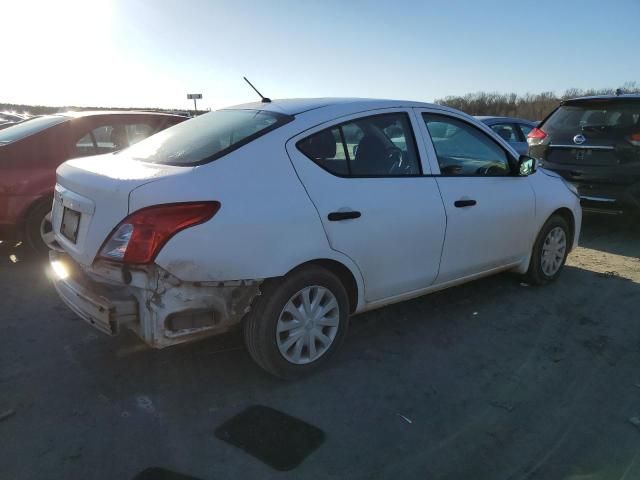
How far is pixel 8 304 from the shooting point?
4219 millimetres

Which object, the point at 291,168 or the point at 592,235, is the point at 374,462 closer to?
the point at 291,168

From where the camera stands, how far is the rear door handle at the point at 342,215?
3025mm

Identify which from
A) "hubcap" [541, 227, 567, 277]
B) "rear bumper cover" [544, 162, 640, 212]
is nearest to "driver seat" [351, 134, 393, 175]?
"hubcap" [541, 227, 567, 277]

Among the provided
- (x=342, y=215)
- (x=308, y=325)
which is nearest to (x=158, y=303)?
(x=308, y=325)

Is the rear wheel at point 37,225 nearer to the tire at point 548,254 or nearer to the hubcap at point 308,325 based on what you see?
the hubcap at point 308,325

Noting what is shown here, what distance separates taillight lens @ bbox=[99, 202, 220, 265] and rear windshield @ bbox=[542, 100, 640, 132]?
599 cm

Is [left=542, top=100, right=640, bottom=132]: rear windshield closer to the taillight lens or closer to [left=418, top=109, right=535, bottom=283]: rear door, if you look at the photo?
[left=418, top=109, right=535, bottom=283]: rear door

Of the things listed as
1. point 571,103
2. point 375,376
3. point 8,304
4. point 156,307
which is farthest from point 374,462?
point 571,103

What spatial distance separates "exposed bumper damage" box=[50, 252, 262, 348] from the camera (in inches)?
104

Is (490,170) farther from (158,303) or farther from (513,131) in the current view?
(513,131)

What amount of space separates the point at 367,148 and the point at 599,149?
4.49 metres

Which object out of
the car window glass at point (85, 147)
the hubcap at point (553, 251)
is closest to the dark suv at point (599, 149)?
the hubcap at point (553, 251)

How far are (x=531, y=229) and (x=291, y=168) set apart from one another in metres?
2.57

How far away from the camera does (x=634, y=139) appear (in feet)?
20.4
